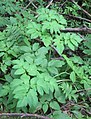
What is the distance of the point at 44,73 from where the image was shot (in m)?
2.74

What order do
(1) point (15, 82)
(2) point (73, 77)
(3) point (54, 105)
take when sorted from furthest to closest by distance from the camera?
(2) point (73, 77) → (3) point (54, 105) → (1) point (15, 82)

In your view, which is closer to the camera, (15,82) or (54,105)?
(15,82)

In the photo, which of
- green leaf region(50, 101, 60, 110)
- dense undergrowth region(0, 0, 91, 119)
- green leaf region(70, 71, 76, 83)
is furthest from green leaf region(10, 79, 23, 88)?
green leaf region(70, 71, 76, 83)

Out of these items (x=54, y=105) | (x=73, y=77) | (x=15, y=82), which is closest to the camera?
(x=15, y=82)

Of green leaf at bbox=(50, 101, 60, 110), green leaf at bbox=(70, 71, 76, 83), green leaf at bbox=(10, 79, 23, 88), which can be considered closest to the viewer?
green leaf at bbox=(10, 79, 23, 88)

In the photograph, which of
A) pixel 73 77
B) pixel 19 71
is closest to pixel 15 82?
pixel 19 71

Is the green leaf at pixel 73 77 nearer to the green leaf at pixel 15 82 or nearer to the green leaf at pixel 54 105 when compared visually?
the green leaf at pixel 54 105

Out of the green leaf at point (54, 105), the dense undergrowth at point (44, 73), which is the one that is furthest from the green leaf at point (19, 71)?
the green leaf at point (54, 105)

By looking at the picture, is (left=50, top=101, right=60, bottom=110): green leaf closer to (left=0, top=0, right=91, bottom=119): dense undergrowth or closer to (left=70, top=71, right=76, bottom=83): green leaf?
(left=0, top=0, right=91, bottom=119): dense undergrowth

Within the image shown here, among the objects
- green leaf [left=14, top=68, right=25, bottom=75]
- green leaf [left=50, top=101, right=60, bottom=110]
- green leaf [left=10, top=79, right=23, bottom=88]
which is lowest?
green leaf [left=50, top=101, right=60, bottom=110]

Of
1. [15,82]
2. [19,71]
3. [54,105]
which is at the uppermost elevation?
[19,71]

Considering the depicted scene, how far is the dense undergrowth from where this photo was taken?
2.62 meters

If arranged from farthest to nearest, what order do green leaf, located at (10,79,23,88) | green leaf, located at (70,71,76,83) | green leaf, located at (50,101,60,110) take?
green leaf, located at (70,71,76,83)
green leaf, located at (50,101,60,110)
green leaf, located at (10,79,23,88)

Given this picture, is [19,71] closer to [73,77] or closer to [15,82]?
[15,82]
